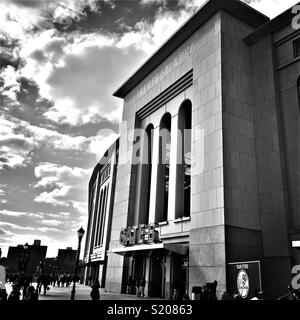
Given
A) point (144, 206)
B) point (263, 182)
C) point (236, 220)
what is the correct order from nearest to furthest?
point (236, 220) < point (263, 182) < point (144, 206)

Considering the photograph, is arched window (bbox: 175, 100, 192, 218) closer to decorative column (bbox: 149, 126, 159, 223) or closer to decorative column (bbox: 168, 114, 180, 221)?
decorative column (bbox: 168, 114, 180, 221)

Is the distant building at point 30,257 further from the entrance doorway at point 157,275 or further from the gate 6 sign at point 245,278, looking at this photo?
the gate 6 sign at point 245,278

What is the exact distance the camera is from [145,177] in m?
30.1

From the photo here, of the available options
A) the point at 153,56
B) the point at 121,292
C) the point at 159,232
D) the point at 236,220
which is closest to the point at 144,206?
the point at 159,232

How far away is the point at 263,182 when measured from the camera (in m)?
20.4

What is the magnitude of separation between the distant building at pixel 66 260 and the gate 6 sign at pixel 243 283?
11023 centimetres

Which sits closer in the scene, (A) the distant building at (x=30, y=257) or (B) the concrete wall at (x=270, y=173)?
(B) the concrete wall at (x=270, y=173)

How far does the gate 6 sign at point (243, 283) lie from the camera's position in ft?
49.9

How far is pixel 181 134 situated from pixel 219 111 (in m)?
5.33

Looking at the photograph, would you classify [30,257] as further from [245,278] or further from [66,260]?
[245,278]

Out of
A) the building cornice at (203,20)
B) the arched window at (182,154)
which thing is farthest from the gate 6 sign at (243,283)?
the building cornice at (203,20)

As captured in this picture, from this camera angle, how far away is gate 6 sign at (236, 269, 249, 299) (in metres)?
15.2

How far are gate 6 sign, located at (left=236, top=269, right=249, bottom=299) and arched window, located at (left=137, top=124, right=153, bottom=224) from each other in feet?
44.0
